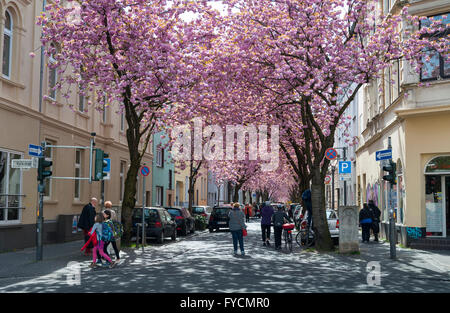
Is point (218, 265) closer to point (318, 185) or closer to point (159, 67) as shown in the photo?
point (318, 185)

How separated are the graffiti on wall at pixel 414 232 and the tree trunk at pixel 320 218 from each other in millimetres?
3296

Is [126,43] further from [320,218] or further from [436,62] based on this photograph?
[436,62]

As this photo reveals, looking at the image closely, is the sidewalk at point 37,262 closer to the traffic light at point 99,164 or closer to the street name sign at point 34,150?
the traffic light at point 99,164

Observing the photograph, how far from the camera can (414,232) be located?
18.5 metres

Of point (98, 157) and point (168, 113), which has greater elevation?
point (168, 113)

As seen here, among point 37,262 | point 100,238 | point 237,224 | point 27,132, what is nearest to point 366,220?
point 237,224

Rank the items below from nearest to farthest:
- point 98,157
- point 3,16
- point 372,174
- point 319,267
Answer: point 319,267 → point 98,157 → point 3,16 → point 372,174

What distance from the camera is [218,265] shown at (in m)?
13.0

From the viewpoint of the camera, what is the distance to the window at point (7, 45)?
17.0m

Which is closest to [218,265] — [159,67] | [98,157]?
[98,157]

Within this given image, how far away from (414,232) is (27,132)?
13.9 meters

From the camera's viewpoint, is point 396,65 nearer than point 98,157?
No

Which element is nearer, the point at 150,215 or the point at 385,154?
the point at 385,154

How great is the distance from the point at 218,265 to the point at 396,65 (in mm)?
11835
